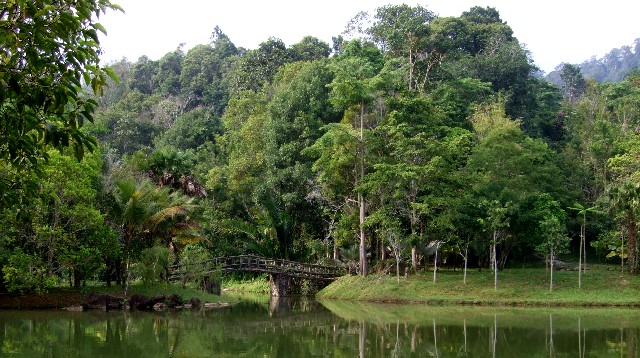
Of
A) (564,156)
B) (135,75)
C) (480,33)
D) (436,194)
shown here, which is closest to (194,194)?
(436,194)

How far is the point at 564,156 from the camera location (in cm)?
4094

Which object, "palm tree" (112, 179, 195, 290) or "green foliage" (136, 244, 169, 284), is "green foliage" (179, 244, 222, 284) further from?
"green foliage" (136, 244, 169, 284)

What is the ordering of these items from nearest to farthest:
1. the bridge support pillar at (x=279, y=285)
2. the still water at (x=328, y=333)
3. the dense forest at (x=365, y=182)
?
the still water at (x=328, y=333), the dense forest at (x=365, y=182), the bridge support pillar at (x=279, y=285)

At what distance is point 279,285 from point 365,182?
777 cm

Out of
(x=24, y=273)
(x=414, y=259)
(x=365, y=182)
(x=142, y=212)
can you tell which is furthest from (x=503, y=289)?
(x=24, y=273)

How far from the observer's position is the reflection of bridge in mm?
28961

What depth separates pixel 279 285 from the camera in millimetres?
34844

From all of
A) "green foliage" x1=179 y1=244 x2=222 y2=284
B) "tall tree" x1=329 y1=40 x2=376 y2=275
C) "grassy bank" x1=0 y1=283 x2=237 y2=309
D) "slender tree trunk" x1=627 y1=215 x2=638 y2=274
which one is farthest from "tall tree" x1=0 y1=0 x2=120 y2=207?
"slender tree trunk" x1=627 y1=215 x2=638 y2=274

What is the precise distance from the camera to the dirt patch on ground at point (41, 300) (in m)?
24.8

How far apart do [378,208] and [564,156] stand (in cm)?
1487

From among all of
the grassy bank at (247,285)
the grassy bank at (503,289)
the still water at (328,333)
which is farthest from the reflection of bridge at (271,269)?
the grassy bank at (247,285)

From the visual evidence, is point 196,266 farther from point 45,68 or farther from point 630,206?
point 45,68

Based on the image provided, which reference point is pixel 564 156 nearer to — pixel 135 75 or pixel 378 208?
pixel 378 208

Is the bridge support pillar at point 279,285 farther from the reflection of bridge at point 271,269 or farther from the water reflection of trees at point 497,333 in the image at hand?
the water reflection of trees at point 497,333
